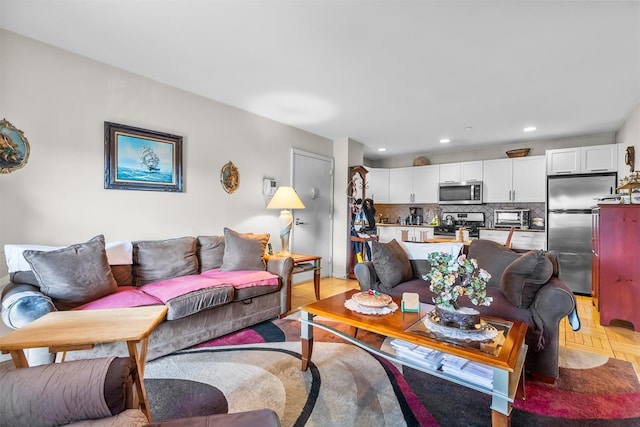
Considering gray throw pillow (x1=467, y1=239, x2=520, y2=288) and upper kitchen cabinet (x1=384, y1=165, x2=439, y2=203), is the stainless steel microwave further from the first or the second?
gray throw pillow (x1=467, y1=239, x2=520, y2=288)

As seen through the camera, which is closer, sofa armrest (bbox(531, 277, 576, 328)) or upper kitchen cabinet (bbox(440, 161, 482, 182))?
sofa armrest (bbox(531, 277, 576, 328))

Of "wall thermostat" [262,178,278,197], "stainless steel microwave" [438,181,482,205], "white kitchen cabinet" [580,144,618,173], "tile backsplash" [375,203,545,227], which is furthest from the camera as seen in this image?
"stainless steel microwave" [438,181,482,205]

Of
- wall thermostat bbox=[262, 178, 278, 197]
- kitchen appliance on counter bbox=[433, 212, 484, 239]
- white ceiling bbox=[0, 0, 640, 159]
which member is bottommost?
kitchen appliance on counter bbox=[433, 212, 484, 239]

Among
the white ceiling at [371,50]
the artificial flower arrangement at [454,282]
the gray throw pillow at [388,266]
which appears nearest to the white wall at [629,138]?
the white ceiling at [371,50]

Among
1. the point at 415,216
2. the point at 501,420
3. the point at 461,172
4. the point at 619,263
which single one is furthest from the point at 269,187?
the point at 619,263

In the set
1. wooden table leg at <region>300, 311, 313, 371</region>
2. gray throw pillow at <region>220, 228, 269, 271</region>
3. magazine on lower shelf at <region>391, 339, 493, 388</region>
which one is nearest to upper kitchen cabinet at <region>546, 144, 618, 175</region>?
magazine on lower shelf at <region>391, 339, 493, 388</region>

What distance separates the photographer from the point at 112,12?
2.02 m

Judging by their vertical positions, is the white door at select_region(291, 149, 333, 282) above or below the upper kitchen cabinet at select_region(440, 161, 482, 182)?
below

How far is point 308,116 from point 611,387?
12.4ft

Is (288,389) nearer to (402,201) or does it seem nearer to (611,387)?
(611,387)

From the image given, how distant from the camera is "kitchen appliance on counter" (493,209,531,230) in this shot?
17.1 feet

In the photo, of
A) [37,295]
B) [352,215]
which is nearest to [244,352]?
[37,295]

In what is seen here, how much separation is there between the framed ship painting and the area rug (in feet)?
5.32

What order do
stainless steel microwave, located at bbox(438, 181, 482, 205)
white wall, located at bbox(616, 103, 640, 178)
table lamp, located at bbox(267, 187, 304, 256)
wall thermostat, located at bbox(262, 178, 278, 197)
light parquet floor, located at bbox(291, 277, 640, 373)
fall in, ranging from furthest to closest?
stainless steel microwave, located at bbox(438, 181, 482, 205) < wall thermostat, located at bbox(262, 178, 278, 197) < table lamp, located at bbox(267, 187, 304, 256) < white wall, located at bbox(616, 103, 640, 178) < light parquet floor, located at bbox(291, 277, 640, 373)
